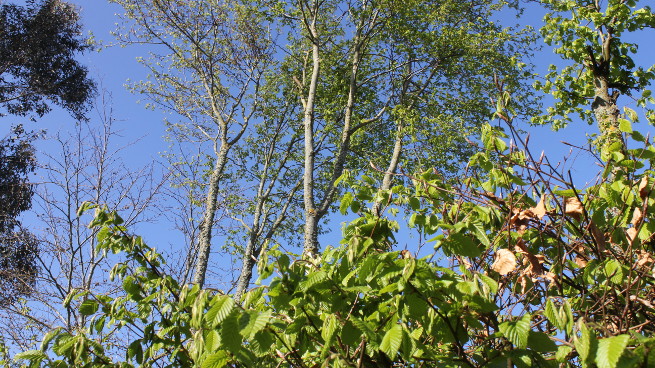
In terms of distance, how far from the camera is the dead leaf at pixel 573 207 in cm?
271

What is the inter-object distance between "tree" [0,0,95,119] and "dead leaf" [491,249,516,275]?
17697mm

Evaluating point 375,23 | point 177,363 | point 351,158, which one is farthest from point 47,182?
point 177,363

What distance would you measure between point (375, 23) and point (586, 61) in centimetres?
717

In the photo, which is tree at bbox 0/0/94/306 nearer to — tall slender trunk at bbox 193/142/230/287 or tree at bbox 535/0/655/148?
tall slender trunk at bbox 193/142/230/287

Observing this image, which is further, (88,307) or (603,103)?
(603,103)

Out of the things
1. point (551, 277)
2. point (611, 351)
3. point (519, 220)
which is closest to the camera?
point (611, 351)

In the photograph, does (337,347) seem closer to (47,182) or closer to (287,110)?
(47,182)

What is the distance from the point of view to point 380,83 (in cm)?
1639

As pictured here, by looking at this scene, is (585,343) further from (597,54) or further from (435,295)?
(597,54)

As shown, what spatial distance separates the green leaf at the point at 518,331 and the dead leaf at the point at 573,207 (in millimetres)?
924

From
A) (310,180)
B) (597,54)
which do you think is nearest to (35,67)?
(310,180)

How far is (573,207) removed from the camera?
2.73 metres

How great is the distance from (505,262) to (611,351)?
3.64 feet

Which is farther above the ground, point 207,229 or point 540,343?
point 207,229
